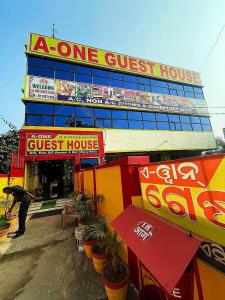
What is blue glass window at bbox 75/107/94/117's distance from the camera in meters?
13.5

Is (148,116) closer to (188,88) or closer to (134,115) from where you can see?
(134,115)

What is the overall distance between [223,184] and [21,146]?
11.6m

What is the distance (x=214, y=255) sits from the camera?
1667 millimetres

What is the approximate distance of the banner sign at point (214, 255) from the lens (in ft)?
5.24

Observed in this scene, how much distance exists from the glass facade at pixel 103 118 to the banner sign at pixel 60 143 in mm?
1187

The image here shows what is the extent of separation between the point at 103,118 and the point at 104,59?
6165mm

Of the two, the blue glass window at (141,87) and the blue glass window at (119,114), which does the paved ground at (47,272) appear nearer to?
the blue glass window at (119,114)

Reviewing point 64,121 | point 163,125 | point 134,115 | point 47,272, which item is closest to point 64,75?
point 64,121

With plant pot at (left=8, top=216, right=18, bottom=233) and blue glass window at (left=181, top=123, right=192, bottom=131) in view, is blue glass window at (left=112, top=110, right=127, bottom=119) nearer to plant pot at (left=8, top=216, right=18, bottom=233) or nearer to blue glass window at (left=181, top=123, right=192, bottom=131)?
blue glass window at (left=181, top=123, right=192, bottom=131)

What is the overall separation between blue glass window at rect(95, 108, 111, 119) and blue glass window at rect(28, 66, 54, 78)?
15.0 ft

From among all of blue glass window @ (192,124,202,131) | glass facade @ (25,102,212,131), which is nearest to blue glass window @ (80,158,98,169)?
glass facade @ (25,102,212,131)

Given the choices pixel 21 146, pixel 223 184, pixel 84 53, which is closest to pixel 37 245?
pixel 223 184

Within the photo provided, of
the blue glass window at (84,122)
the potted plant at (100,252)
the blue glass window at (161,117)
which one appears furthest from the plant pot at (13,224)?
the blue glass window at (161,117)

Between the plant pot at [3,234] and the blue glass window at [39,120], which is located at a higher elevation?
the blue glass window at [39,120]
